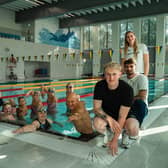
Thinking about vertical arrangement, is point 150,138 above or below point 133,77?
below

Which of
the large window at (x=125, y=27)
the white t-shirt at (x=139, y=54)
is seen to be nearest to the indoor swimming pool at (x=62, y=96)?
the white t-shirt at (x=139, y=54)

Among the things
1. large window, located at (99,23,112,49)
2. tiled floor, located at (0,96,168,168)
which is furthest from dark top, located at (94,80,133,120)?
large window, located at (99,23,112,49)

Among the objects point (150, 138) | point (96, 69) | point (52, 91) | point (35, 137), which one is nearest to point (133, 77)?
point (150, 138)

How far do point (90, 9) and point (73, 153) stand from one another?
827 cm

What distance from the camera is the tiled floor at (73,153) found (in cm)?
163

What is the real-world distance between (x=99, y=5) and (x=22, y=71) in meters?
8.87

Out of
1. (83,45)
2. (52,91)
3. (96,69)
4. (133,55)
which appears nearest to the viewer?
(133,55)

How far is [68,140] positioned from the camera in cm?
217

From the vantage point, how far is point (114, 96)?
179cm

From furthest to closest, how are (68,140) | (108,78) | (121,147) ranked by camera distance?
(68,140), (121,147), (108,78)

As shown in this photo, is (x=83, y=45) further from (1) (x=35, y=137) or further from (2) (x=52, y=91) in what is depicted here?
(1) (x=35, y=137)

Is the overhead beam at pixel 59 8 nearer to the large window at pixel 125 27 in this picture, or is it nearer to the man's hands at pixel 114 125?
the man's hands at pixel 114 125

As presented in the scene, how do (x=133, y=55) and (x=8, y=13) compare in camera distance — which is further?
(x=8, y=13)

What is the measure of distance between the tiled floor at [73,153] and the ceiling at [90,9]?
716 centimetres
